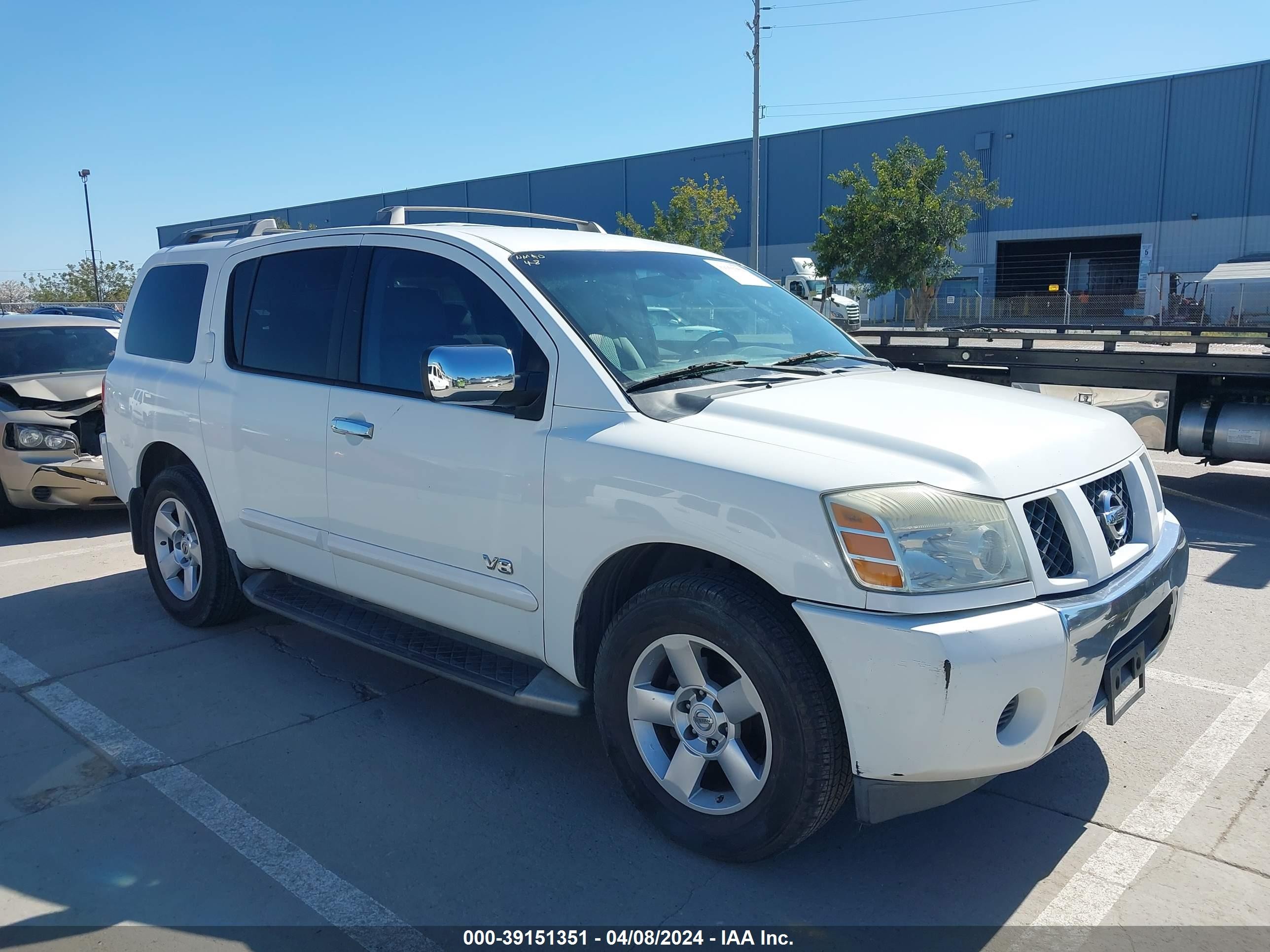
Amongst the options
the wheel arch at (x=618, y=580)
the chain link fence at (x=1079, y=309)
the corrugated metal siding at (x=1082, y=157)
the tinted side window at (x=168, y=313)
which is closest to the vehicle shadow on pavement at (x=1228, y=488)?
the wheel arch at (x=618, y=580)

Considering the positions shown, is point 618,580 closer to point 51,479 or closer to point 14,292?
point 51,479

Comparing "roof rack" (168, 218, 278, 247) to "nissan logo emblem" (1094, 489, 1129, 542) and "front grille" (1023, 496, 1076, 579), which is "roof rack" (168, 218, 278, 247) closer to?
"front grille" (1023, 496, 1076, 579)

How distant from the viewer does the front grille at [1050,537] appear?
275cm

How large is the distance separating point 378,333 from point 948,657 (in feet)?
8.61

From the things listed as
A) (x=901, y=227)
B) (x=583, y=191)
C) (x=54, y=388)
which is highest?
(x=583, y=191)

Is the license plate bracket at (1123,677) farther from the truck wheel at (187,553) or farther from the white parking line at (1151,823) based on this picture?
the truck wheel at (187,553)

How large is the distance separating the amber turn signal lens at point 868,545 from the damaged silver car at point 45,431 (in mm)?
6932

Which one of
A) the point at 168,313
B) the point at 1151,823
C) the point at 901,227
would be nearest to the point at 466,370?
the point at 1151,823

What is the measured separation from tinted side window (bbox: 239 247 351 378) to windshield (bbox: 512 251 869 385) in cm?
103

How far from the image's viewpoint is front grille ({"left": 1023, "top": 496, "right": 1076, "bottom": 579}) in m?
2.75

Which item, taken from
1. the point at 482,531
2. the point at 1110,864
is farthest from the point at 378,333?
the point at 1110,864

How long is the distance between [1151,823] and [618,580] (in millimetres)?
1949

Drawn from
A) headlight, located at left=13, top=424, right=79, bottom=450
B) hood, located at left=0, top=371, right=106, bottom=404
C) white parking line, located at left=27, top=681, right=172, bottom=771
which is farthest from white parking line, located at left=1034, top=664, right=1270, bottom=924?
hood, located at left=0, top=371, right=106, bottom=404

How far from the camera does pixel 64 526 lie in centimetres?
837
